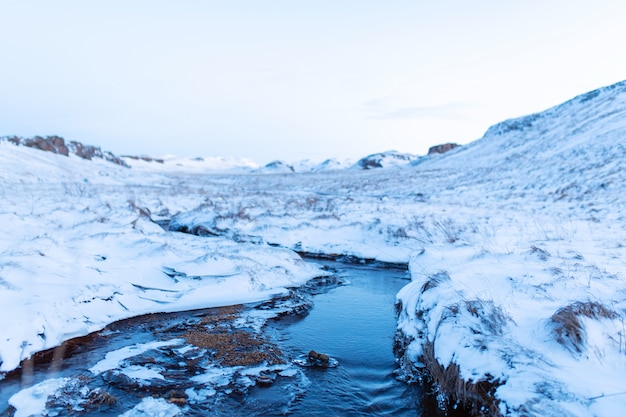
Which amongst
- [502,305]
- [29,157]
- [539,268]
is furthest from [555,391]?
[29,157]

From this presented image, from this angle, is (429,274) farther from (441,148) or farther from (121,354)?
(441,148)

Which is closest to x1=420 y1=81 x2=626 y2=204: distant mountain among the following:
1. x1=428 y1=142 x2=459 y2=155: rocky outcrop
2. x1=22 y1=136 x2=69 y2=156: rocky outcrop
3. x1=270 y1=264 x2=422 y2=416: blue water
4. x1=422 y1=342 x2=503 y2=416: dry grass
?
x1=270 y1=264 x2=422 y2=416: blue water

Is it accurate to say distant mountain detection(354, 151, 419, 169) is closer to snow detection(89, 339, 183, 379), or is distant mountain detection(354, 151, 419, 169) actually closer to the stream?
the stream

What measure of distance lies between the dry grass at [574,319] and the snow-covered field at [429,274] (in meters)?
0.02

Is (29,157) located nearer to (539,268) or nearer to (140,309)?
(140,309)

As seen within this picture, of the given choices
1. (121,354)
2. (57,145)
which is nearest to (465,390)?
(121,354)

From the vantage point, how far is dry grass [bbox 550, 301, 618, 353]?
14.2ft

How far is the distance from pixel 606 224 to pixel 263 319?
36.1 ft

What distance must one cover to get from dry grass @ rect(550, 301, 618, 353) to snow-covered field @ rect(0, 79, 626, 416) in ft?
0.05

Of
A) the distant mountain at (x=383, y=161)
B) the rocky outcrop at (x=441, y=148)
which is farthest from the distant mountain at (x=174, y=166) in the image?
the rocky outcrop at (x=441, y=148)

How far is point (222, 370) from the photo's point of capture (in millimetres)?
5770

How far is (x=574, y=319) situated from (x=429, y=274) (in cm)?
362

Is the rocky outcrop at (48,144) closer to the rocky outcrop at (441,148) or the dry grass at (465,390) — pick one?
the dry grass at (465,390)

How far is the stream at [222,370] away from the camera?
16.2 feet
